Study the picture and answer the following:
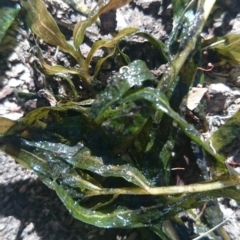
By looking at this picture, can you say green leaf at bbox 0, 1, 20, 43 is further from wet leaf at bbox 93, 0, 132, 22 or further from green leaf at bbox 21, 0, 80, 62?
wet leaf at bbox 93, 0, 132, 22

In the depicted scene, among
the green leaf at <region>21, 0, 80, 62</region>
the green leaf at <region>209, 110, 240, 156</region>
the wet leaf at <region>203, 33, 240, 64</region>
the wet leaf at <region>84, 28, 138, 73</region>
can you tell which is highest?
the green leaf at <region>21, 0, 80, 62</region>

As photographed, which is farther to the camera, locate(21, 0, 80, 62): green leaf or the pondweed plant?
locate(21, 0, 80, 62): green leaf

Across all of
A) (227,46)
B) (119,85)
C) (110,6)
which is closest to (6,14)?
(110,6)

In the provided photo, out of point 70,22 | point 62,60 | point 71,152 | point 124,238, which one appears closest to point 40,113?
point 71,152

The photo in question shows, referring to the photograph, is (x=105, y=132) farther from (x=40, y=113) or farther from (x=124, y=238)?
(x=124, y=238)

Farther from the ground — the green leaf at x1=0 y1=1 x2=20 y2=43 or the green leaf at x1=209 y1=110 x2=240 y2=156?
the green leaf at x1=0 y1=1 x2=20 y2=43

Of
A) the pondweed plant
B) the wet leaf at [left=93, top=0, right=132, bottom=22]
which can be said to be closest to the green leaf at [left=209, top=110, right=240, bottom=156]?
the pondweed plant
